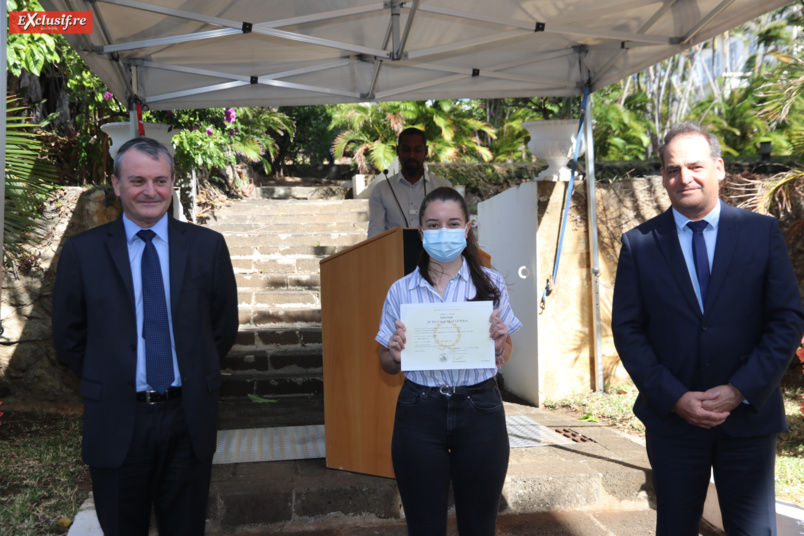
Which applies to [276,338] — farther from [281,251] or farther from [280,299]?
[281,251]

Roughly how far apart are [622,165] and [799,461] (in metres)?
8.59

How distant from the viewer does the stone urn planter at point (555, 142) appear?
20.6 feet

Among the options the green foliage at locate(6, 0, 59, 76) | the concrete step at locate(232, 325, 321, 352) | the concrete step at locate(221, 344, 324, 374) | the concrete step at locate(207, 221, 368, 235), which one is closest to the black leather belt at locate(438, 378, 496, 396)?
the concrete step at locate(221, 344, 324, 374)

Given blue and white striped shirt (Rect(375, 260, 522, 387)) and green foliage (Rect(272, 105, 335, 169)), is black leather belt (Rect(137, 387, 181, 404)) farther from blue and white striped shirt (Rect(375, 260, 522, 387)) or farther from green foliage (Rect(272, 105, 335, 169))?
green foliage (Rect(272, 105, 335, 169))

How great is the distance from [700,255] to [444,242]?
38.6 inches

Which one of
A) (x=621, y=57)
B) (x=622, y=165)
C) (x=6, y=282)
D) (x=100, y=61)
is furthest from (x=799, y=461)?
(x=622, y=165)

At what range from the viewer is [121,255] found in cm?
252

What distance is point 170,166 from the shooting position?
102 inches

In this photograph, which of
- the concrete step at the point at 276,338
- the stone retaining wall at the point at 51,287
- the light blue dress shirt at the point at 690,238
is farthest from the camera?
the concrete step at the point at 276,338

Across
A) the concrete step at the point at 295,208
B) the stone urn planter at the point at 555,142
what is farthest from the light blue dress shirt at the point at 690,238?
the concrete step at the point at 295,208

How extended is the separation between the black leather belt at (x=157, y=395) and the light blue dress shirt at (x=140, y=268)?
A: 0.02 m

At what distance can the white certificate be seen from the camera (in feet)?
7.78

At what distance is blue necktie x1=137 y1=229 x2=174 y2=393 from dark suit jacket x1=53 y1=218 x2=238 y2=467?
0.13 ft

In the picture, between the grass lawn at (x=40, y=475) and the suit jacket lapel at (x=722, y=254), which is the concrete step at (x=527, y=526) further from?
the suit jacket lapel at (x=722, y=254)
